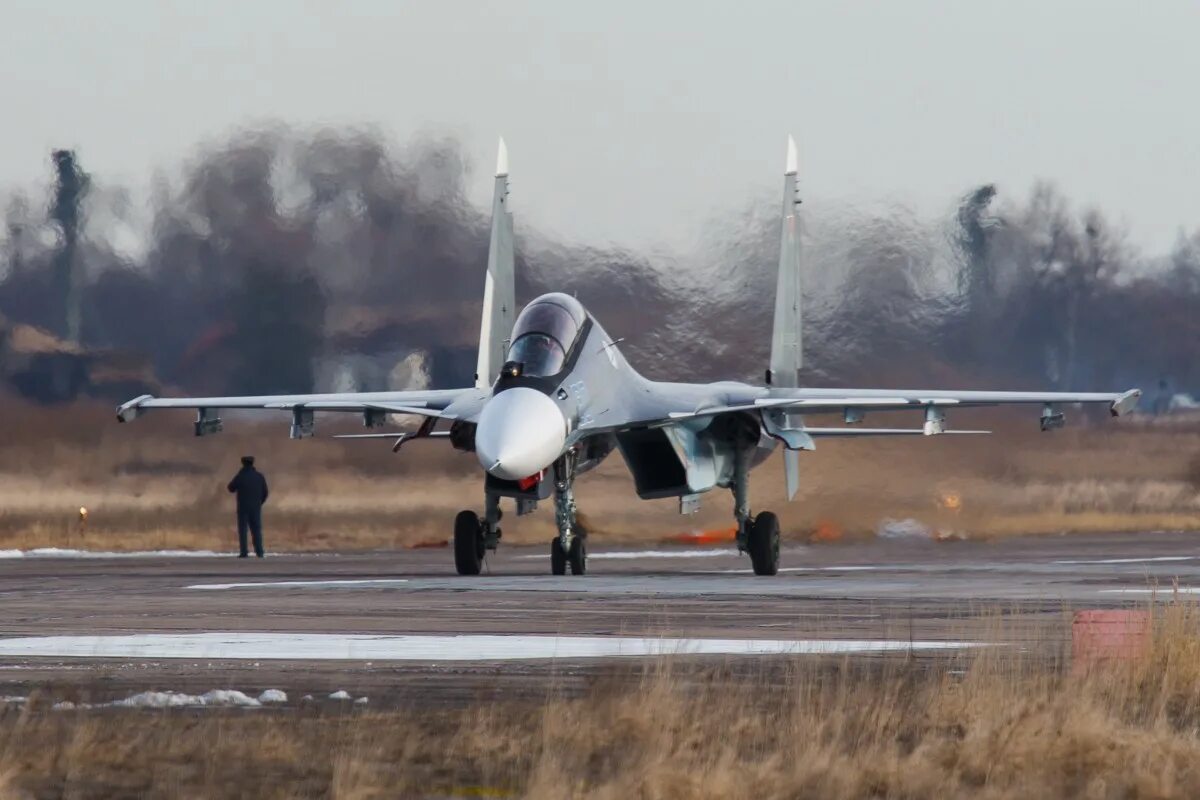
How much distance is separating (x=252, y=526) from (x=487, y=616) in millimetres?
15584

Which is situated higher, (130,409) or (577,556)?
(130,409)

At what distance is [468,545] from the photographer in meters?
22.3

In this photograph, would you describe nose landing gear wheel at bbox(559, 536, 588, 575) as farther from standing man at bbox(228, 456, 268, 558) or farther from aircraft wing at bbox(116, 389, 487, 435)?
standing man at bbox(228, 456, 268, 558)

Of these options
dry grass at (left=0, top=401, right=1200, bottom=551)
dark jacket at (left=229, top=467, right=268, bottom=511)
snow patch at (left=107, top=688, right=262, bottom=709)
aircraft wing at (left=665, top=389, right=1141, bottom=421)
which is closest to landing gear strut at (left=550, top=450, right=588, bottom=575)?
aircraft wing at (left=665, top=389, right=1141, bottom=421)

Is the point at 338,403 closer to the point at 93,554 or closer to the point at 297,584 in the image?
the point at 297,584

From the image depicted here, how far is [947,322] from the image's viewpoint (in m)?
33.2

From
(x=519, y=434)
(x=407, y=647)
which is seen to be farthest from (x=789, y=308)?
(x=407, y=647)

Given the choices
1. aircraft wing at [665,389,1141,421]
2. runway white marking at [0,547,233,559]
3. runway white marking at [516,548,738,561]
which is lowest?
runway white marking at [516,548,738,561]

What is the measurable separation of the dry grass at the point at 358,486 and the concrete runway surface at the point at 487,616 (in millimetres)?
5135

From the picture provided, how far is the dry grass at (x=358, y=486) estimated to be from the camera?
31.5 metres

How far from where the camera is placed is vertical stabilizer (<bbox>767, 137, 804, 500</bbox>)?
88.6 ft

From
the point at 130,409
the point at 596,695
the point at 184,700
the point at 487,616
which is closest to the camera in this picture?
the point at 596,695

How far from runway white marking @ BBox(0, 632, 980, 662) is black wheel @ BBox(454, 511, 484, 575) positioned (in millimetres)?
9059

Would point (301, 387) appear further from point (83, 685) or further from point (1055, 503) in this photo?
point (83, 685)
